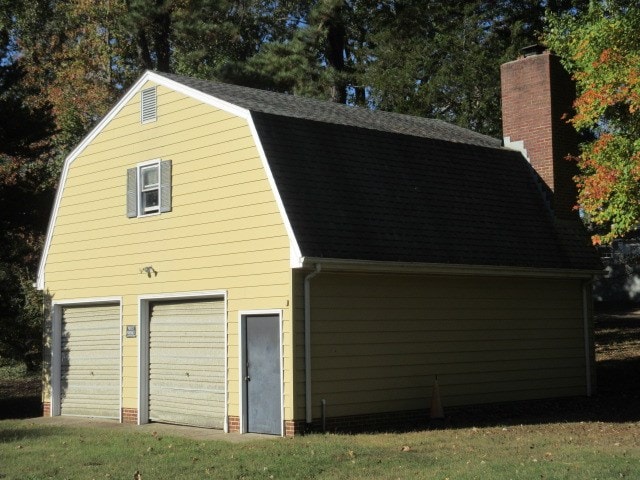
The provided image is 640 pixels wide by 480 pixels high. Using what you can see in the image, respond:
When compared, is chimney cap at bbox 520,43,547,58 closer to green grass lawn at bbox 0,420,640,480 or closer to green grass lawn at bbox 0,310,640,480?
green grass lawn at bbox 0,310,640,480

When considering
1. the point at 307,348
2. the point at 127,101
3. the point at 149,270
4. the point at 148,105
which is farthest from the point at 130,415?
the point at 127,101

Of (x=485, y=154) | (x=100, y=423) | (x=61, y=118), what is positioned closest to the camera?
(x=100, y=423)

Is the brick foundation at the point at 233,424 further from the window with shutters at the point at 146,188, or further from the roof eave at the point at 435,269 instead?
the window with shutters at the point at 146,188

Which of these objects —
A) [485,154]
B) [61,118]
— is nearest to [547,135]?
[485,154]

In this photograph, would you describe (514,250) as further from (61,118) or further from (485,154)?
(61,118)

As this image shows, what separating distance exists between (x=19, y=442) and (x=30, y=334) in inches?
567

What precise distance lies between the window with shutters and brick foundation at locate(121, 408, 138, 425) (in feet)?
12.5

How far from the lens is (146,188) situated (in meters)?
18.2

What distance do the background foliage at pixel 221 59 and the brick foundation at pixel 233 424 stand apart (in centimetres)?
791

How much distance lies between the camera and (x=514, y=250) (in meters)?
18.3

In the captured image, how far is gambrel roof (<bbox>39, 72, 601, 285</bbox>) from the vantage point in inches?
610

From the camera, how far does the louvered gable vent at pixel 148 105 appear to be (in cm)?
1808

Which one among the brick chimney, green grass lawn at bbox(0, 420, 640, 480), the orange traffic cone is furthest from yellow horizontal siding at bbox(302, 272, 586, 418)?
the brick chimney

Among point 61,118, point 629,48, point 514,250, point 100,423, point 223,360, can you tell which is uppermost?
point 61,118
